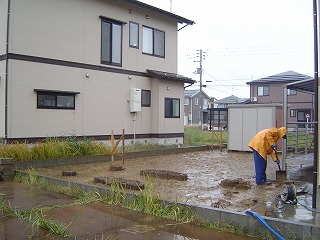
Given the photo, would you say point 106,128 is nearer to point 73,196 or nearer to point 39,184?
point 39,184

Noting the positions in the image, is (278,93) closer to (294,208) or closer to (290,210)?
(294,208)

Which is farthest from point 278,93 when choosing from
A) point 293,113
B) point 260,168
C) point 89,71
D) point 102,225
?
point 102,225

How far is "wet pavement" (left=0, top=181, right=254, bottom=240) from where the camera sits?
14.5ft

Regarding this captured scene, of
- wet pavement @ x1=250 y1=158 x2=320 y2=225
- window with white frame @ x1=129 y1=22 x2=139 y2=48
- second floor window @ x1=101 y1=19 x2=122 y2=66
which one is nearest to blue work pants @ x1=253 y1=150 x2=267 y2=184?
wet pavement @ x1=250 y1=158 x2=320 y2=225

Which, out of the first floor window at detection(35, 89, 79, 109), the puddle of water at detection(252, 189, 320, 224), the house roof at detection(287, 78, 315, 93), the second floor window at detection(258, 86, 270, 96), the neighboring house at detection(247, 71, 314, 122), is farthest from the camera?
the second floor window at detection(258, 86, 270, 96)

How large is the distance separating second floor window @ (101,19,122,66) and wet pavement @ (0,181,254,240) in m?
9.34

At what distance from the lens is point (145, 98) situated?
1611 centimetres

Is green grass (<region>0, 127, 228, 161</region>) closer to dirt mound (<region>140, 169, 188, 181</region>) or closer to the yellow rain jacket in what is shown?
dirt mound (<region>140, 169, 188, 181</region>)

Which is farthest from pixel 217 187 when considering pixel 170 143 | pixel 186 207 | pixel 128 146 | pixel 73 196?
pixel 170 143

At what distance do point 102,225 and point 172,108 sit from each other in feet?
40.5

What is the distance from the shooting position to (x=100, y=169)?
9.74 meters

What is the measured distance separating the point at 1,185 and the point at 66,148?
126 inches

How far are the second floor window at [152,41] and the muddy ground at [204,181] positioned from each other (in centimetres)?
662

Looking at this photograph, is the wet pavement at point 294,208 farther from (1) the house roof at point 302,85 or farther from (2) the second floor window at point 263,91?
(2) the second floor window at point 263,91
